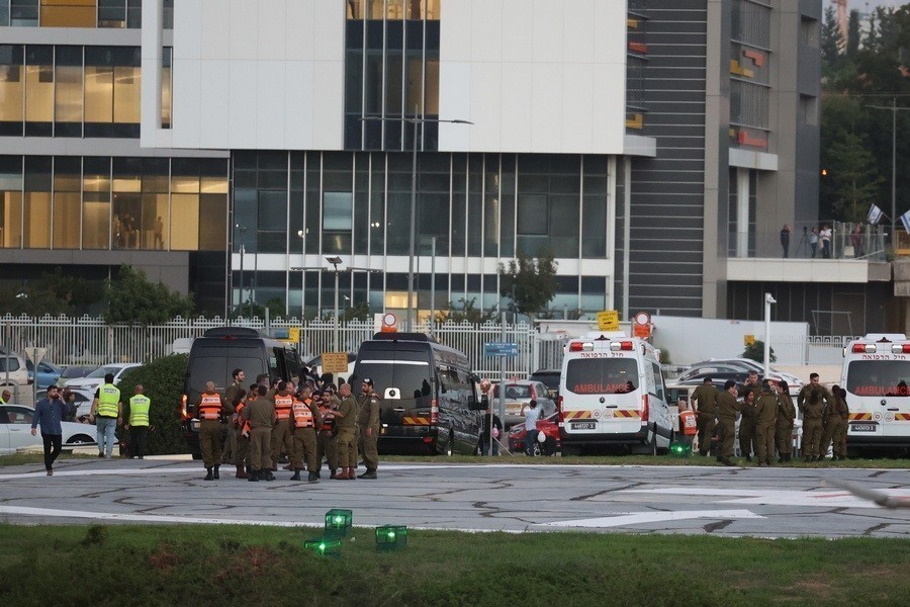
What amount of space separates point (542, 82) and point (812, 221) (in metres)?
17.2

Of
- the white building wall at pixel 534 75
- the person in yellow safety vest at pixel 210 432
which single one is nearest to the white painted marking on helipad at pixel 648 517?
the person in yellow safety vest at pixel 210 432

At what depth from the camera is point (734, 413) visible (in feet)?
100

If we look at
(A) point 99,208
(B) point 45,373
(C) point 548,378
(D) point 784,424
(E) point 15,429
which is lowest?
(E) point 15,429

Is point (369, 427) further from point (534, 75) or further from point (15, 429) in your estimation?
point (534, 75)

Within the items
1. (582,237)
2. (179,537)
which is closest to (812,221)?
(582,237)

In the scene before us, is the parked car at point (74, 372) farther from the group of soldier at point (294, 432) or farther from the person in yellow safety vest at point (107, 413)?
the group of soldier at point (294, 432)

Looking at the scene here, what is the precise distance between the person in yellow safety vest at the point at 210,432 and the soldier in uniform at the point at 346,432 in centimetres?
198

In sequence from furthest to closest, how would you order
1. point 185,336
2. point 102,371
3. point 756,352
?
point 756,352 → point 185,336 → point 102,371

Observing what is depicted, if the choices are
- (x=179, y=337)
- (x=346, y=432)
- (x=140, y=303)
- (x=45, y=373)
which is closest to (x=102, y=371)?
(x=45, y=373)

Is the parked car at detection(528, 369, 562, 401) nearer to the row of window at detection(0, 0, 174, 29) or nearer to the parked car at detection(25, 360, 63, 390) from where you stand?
the parked car at detection(25, 360, 63, 390)

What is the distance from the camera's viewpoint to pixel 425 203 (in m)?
71.5

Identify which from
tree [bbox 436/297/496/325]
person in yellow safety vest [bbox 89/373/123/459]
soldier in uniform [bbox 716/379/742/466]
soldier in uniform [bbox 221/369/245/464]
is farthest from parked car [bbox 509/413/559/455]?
tree [bbox 436/297/496/325]

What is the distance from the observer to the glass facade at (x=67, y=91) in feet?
247

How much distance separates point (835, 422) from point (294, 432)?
11090 mm
